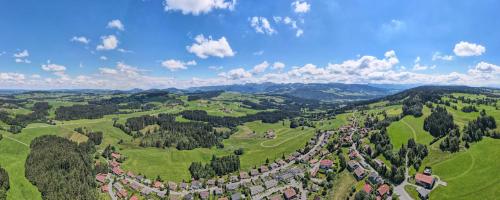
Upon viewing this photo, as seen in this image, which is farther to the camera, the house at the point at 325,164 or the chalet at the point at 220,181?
the house at the point at 325,164

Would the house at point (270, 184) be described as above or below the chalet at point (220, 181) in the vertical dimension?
above

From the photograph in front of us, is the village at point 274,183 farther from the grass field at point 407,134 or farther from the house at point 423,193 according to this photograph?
the grass field at point 407,134

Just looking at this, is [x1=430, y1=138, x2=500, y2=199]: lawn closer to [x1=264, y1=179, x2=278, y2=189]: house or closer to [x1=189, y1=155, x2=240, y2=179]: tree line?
[x1=264, y1=179, x2=278, y2=189]: house

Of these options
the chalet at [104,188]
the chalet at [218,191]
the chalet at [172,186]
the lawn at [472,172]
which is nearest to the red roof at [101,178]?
the chalet at [104,188]

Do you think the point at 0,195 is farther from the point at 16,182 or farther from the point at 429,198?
the point at 429,198

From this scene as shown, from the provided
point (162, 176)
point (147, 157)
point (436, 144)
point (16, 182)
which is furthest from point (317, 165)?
point (16, 182)

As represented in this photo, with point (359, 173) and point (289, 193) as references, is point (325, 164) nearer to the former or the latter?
point (359, 173)

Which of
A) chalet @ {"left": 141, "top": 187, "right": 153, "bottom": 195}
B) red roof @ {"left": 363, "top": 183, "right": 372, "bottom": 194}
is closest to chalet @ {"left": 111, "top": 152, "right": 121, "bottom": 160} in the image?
chalet @ {"left": 141, "top": 187, "right": 153, "bottom": 195}

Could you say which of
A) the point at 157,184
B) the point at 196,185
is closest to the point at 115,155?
the point at 157,184
